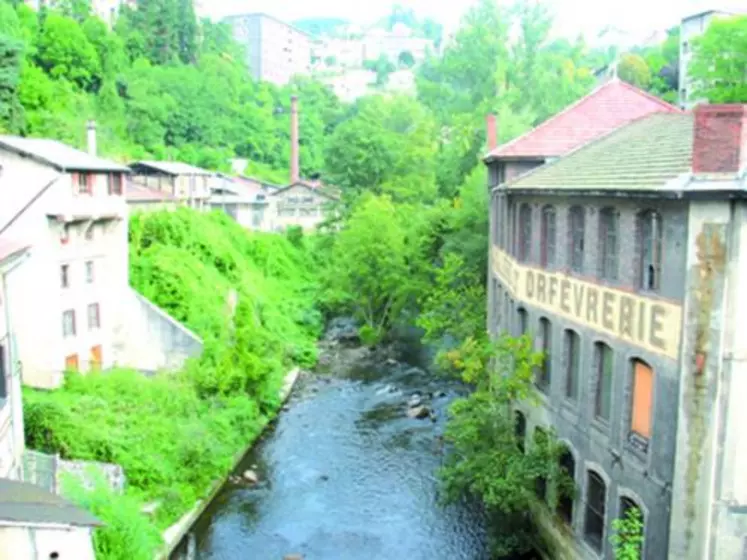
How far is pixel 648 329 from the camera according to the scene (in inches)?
572

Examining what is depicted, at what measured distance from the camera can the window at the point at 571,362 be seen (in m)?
18.2

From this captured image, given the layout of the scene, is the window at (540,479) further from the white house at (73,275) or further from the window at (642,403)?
the white house at (73,275)

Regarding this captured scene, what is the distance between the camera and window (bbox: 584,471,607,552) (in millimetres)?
16672

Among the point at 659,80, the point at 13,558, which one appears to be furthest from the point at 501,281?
the point at 659,80

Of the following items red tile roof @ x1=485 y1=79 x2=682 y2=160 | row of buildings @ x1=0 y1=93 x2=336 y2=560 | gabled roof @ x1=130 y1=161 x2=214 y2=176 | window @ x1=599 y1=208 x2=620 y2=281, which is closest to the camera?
window @ x1=599 y1=208 x2=620 y2=281

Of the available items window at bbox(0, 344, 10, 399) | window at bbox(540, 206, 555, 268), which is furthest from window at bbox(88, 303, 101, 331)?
window at bbox(540, 206, 555, 268)

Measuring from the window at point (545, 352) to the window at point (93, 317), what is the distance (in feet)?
56.0

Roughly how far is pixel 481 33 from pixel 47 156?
38935 mm

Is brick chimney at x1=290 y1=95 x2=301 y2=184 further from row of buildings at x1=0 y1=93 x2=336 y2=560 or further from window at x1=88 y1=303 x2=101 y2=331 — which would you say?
window at x1=88 y1=303 x2=101 y2=331

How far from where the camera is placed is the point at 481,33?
2216 inches

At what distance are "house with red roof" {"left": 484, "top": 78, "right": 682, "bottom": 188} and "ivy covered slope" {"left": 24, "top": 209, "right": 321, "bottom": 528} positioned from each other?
39.7 ft

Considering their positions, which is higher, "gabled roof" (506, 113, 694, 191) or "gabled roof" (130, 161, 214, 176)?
"gabled roof" (130, 161, 214, 176)

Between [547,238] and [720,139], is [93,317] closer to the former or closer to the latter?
[547,238]

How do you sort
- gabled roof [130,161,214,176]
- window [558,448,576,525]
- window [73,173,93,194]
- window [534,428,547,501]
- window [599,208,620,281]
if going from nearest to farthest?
window [599,208,620,281] → window [558,448,576,525] → window [534,428,547,501] → window [73,173,93,194] → gabled roof [130,161,214,176]
